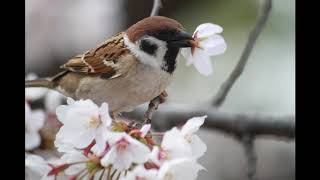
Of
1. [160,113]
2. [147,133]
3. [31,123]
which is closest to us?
[147,133]

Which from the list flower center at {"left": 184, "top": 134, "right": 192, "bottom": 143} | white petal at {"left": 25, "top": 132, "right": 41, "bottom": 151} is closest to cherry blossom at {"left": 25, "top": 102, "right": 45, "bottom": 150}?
white petal at {"left": 25, "top": 132, "right": 41, "bottom": 151}

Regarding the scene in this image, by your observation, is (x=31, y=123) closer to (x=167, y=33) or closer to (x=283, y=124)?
(x=167, y=33)

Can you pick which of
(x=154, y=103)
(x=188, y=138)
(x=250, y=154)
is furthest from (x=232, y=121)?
(x=188, y=138)

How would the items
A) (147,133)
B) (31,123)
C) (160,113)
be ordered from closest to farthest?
1. (147,133)
2. (31,123)
3. (160,113)

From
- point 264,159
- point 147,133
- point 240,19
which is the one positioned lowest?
point 264,159

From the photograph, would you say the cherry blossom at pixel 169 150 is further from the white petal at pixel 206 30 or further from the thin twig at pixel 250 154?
the thin twig at pixel 250 154

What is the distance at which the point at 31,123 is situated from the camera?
663mm

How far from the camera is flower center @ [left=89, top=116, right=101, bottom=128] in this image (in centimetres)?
55

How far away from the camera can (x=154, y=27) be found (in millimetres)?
649

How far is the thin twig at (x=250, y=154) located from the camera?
802 millimetres

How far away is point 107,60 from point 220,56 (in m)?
0.18

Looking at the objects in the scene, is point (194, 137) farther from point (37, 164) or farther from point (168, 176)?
point (37, 164)
